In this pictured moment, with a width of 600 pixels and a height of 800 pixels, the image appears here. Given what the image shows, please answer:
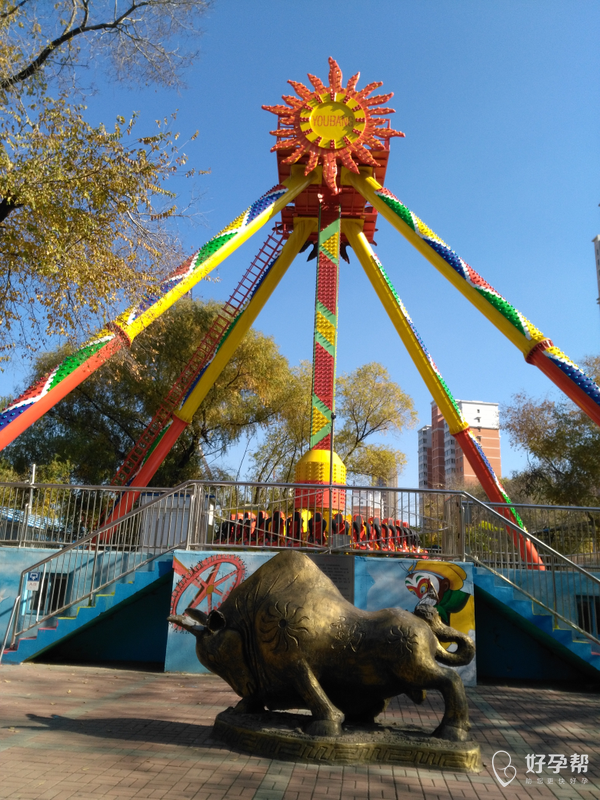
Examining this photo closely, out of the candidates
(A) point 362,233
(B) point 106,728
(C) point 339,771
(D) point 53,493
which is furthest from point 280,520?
(A) point 362,233

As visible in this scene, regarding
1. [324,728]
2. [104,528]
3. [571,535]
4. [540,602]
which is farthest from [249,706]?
[571,535]

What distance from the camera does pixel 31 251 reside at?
9.95m

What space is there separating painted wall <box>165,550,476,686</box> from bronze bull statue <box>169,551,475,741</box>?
4137 mm

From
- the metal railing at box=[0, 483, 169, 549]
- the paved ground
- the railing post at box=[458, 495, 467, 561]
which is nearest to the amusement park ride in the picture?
the metal railing at box=[0, 483, 169, 549]

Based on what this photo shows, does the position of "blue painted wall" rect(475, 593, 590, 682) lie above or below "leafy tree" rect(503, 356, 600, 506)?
below

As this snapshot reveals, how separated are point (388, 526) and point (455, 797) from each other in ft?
22.8

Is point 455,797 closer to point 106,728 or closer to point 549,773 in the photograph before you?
point 549,773

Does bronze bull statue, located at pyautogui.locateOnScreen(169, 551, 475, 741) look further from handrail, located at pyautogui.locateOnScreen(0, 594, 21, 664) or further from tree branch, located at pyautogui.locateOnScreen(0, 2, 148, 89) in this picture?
tree branch, located at pyautogui.locateOnScreen(0, 2, 148, 89)

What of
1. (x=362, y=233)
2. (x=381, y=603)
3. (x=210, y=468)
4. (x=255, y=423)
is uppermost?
(x=362, y=233)

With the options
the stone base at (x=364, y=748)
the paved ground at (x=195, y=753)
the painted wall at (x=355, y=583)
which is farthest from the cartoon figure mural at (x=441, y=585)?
the stone base at (x=364, y=748)

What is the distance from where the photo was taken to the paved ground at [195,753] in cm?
415

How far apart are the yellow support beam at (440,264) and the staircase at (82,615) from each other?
8.32 m

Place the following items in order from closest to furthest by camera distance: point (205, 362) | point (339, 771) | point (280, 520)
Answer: point (339, 771)
point (280, 520)
point (205, 362)

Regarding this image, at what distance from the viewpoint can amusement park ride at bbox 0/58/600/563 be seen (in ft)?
45.5
